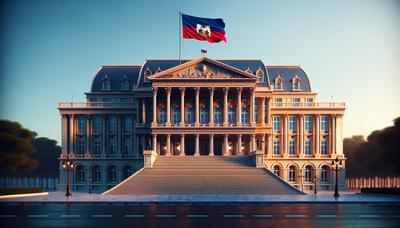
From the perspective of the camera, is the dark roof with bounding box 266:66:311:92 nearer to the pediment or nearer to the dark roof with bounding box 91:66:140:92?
the pediment

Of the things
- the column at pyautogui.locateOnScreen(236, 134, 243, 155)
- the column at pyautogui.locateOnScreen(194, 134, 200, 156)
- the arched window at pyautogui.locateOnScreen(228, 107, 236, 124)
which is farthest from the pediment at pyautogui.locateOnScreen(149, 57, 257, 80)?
the column at pyautogui.locateOnScreen(236, 134, 243, 155)

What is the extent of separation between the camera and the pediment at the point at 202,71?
231 feet

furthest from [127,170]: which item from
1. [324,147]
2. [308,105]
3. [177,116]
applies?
[324,147]

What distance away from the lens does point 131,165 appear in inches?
2982

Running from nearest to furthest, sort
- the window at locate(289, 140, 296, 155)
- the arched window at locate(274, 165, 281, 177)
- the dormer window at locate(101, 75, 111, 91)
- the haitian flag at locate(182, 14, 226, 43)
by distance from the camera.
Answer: the haitian flag at locate(182, 14, 226, 43)
the arched window at locate(274, 165, 281, 177)
the window at locate(289, 140, 296, 155)
the dormer window at locate(101, 75, 111, 91)

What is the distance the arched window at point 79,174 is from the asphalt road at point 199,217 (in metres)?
42.2

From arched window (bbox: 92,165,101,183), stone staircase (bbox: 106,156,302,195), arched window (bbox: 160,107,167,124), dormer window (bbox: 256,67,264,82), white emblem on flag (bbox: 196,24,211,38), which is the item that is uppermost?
white emblem on flag (bbox: 196,24,211,38)

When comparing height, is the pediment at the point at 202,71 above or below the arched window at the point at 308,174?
above

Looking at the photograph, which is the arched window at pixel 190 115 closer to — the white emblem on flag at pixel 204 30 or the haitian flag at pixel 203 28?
the haitian flag at pixel 203 28

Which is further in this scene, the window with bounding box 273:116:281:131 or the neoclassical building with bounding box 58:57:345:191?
the window with bounding box 273:116:281:131

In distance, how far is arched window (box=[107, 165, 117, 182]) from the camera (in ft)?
248

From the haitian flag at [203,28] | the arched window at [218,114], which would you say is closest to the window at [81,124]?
the arched window at [218,114]

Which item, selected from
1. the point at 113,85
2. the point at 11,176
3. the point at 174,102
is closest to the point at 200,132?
the point at 174,102

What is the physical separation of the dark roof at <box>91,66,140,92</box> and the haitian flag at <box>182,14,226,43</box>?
2077 centimetres
